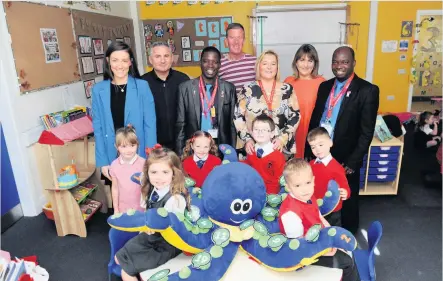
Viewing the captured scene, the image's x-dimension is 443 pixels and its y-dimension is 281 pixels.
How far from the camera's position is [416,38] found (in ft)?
19.7

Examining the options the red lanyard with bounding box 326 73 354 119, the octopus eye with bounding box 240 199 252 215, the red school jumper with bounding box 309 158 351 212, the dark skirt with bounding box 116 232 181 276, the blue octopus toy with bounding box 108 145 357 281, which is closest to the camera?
the blue octopus toy with bounding box 108 145 357 281

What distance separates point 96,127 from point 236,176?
133 centimetres

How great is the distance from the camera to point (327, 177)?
2.15 metres

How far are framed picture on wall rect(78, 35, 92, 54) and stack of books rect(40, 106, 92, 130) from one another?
2.62 feet

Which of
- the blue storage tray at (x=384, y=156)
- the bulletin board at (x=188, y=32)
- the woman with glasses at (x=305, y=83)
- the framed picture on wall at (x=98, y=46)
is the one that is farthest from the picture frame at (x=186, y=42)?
the blue storage tray at (x=384, y=156)

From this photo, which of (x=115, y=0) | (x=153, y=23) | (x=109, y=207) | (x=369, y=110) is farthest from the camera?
(x=153, y=23)

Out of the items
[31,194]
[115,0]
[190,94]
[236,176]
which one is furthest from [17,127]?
[115,0]

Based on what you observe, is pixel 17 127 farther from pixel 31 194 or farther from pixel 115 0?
pixel 115 0

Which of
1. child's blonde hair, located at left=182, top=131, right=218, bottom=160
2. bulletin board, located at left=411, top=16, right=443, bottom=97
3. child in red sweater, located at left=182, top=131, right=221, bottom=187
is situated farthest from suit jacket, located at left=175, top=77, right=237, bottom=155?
bulletin board, located at left=411, top=16, right=443, bottom=97

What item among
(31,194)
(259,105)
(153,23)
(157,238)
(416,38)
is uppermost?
(153,23)

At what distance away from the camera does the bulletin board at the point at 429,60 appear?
21.7 ft

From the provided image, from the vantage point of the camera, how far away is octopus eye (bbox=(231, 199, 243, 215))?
1618mm

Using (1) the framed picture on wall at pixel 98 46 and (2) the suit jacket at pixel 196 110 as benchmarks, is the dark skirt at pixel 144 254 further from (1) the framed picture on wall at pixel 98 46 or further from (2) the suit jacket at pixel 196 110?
(1) the framed picture on wall at pixel 98 46

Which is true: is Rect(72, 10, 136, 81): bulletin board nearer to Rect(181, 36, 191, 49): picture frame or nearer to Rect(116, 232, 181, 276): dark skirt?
Rect(181, 36, 191, 49): picture frame
